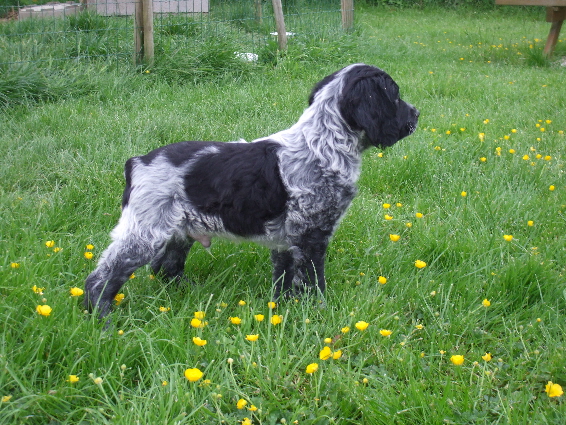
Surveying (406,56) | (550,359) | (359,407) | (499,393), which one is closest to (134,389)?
(359,407)

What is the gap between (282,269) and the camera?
3119 mm

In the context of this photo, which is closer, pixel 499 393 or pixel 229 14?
pixel 499 393

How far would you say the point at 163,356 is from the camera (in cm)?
231

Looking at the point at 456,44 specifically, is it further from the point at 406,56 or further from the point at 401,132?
the point at 401,132

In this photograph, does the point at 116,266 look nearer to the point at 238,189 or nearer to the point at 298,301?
the point at 238,189

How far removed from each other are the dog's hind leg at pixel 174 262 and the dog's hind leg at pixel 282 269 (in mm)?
504

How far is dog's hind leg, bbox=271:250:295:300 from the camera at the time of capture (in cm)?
310

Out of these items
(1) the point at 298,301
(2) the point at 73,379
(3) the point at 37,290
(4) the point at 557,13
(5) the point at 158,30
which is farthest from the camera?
(4) the point at 557,13

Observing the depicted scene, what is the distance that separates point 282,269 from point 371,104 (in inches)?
40.7

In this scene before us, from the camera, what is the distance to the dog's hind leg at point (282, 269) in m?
3.10

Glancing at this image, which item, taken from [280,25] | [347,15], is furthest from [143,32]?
[347,15]

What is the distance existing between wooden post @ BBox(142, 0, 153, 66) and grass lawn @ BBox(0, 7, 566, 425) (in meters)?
0.75

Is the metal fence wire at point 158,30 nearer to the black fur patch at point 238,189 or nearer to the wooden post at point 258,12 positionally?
the wooden post at point 258,12

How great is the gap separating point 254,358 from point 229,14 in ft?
23.6
